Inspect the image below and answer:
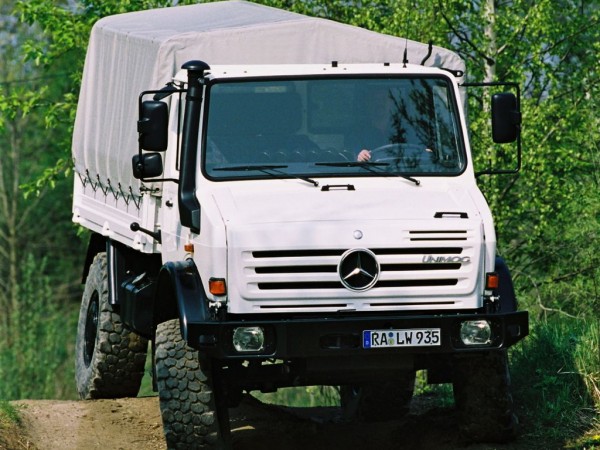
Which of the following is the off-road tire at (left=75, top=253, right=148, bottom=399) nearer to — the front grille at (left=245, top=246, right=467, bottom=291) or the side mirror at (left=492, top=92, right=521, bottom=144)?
the front grille at (left=245, top=246, right=467, bottom=291)

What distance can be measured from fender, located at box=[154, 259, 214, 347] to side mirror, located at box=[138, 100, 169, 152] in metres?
0.70

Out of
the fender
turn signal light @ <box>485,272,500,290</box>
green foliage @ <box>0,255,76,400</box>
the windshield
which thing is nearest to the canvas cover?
the windshield

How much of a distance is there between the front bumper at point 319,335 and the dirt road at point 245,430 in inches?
48.2

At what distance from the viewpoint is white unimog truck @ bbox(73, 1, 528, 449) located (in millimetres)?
7301

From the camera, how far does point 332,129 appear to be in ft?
26.8

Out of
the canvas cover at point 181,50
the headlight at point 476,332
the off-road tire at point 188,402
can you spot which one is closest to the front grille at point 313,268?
the headlight at point 476,332

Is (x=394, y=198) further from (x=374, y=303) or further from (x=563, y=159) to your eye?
(x=563, y=159)

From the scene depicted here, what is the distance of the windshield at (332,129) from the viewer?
26.3 ft

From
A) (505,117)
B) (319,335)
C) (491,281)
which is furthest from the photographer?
(505,117)

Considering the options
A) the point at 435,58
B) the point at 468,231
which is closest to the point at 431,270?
the point at 468,231

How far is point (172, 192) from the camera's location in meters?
8.44

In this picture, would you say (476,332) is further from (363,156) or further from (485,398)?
(363,156)

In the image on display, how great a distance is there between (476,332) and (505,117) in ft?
4.87

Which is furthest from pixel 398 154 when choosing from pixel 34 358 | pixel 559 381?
pixel 34 358
